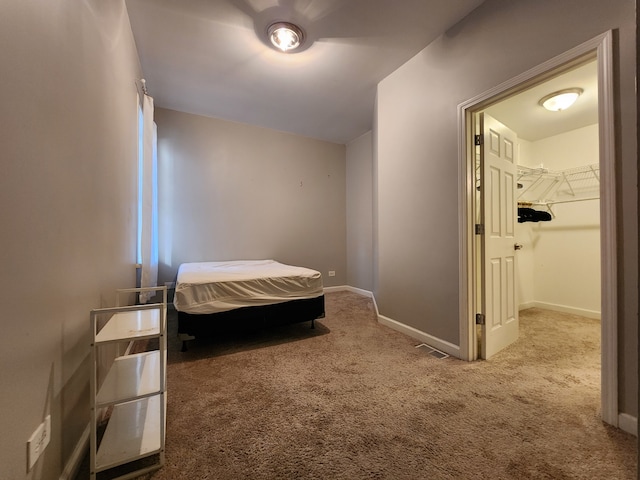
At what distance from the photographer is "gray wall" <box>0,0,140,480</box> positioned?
0.72 meters

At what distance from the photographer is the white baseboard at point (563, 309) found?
312cm

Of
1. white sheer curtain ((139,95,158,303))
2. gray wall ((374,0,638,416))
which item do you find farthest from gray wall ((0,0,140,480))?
gray wall ((374,0,638,416))

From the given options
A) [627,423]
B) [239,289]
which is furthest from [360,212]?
[627,423]

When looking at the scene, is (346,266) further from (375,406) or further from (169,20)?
(169,20)

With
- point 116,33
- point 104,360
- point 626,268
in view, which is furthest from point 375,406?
point 116,33

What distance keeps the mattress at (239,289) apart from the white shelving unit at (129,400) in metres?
0.69

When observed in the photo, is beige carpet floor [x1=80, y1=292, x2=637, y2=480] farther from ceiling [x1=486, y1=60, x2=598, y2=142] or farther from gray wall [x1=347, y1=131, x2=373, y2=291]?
ceiling [x1=486, y1=60, x2=598, y2=142]

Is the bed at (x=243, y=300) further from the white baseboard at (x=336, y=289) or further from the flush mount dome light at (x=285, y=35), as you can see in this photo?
the flush mount dome light at (x=285, y=35)

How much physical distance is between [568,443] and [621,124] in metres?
1.59

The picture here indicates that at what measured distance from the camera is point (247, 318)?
7.78 feet

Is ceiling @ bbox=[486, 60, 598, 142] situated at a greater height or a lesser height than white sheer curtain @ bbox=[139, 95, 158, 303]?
greater

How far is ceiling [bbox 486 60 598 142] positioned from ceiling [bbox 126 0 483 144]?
3.86ft

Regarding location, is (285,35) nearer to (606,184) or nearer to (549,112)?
(606,184)

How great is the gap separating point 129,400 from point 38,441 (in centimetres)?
27
